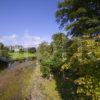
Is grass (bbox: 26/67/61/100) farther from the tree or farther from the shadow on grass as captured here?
the tree

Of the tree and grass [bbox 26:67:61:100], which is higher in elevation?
the tree

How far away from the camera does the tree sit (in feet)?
59.1

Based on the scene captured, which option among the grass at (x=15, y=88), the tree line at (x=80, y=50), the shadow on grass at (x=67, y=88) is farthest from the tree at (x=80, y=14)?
the grass at (x=15, y=88)

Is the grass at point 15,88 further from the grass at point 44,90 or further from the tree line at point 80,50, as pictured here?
the tree line at point 80,50

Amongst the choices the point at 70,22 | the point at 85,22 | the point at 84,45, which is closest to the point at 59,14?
the point at 70,22

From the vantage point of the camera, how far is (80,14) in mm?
18797

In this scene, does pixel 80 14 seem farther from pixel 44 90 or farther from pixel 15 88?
pixel 15 88

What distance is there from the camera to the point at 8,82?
2847 centimetres

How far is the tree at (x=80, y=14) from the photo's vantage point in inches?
709

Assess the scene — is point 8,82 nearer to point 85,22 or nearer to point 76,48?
point 85,22

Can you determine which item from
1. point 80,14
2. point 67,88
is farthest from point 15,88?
point 80,14

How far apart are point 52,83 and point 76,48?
41.6 feet

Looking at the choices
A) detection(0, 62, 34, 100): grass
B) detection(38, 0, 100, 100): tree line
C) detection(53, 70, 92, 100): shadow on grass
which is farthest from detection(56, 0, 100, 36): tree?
detection(0, 62, 34, 100): grass

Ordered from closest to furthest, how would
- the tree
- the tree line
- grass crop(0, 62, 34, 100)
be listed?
the tree line, the tree, grass crop(0, 62, 34, 100)
